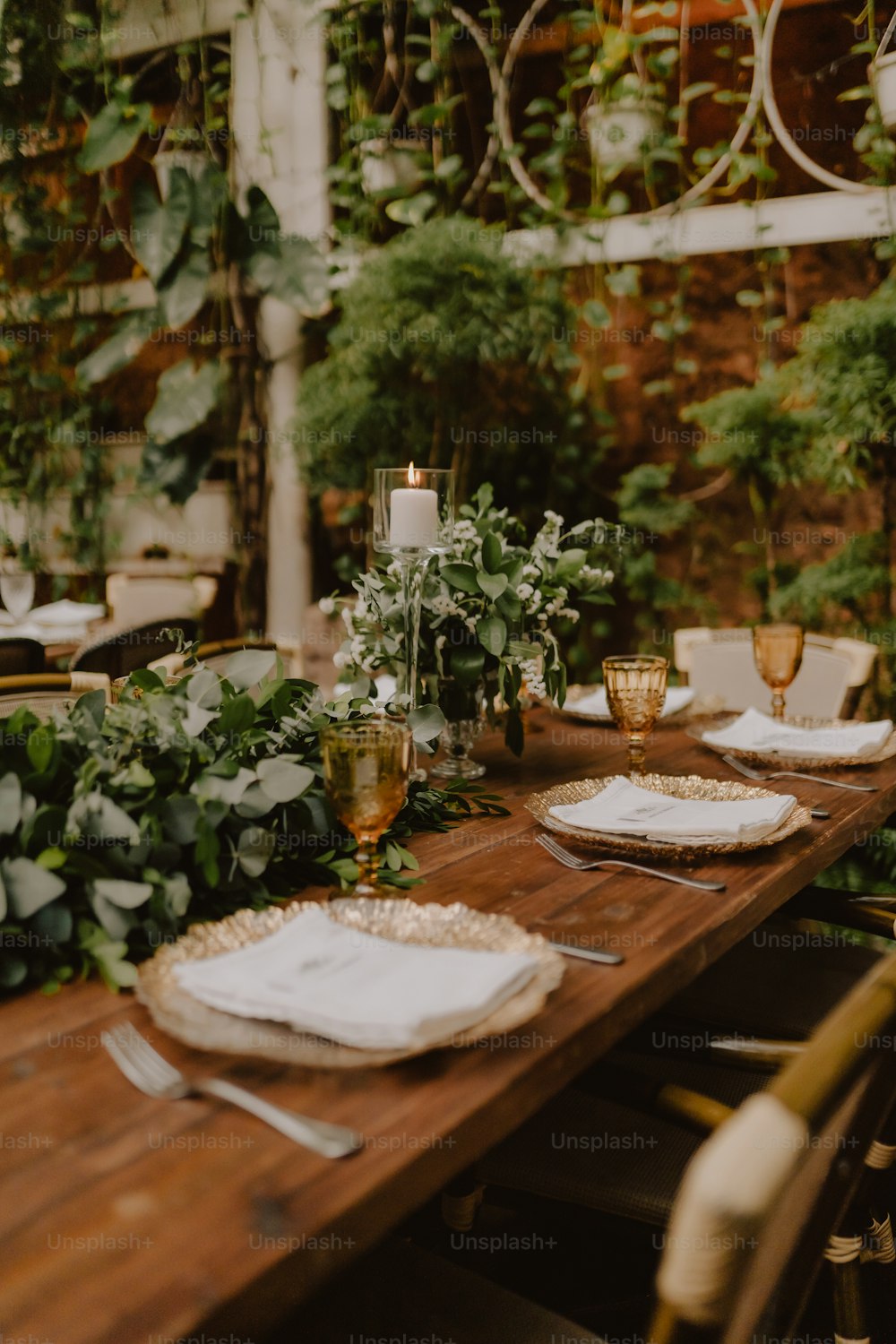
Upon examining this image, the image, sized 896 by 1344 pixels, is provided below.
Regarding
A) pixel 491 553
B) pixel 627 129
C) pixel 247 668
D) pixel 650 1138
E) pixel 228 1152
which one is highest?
pixel 627 129

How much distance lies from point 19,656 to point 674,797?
1461mm

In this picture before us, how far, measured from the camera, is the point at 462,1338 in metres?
0.88

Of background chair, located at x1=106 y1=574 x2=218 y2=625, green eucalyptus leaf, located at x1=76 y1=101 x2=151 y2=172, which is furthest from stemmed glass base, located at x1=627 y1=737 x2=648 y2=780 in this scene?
green eucalyptus leaf, located at x1=76 y1=101 x2=151 y2=172

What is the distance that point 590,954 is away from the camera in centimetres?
94

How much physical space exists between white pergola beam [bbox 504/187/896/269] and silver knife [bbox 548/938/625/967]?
3033mm

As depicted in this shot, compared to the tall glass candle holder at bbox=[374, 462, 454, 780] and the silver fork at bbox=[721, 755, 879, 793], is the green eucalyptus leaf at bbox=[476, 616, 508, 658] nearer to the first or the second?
the tall glass candle holder at bbox=[374, 462, 454, 780]

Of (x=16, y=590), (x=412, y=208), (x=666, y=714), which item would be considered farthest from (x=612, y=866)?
(x=412, y=208)

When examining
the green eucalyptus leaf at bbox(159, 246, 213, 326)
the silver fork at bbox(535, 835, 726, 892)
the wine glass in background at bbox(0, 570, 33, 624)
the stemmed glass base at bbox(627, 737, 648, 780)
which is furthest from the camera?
the green eucalyptus leaf at bbox(159, 246, 213, 326)

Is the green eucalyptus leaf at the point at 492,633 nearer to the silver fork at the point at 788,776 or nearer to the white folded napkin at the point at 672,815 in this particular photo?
the white folded napkin at the point at 672,815

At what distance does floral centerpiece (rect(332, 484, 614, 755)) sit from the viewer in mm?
1471

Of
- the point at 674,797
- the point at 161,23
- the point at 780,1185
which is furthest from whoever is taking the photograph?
the point at 161,23

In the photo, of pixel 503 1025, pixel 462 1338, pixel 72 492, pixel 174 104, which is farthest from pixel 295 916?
pixel 174 104

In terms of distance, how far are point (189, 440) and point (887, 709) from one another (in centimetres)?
265

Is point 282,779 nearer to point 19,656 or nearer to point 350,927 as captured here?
point 350,927
